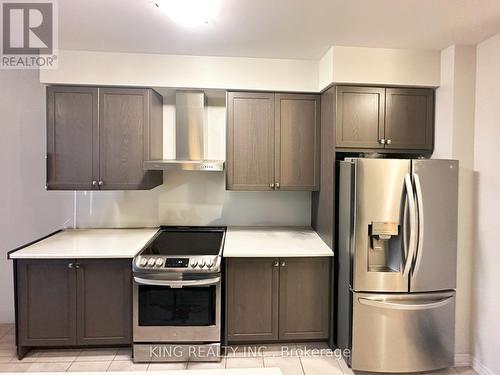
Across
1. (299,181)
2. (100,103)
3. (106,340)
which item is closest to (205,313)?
(106,340)

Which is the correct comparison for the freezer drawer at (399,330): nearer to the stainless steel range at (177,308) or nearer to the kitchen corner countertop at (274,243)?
the kitchen corner countertop at (274,243)

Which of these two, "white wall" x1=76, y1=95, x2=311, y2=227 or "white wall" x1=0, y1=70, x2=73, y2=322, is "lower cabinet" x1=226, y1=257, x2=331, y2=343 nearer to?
"white wall" x1=76, y1=95, x2=311, y2=227

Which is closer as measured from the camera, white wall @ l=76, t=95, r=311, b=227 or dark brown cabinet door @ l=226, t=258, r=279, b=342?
dark brown cabinet door @ l=226, t=258, r=279, b=342

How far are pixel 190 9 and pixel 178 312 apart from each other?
2080 millimetres

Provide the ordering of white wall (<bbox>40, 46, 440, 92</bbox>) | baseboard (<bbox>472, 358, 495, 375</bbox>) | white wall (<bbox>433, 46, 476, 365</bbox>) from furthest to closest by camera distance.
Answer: white wall (<bbox>40, 46, 440, 92</bbox>) → white wall (<bbox>433, 46, 476, 365</bbox>) → baseboard (<bbox>472, 358, 495, 375</bbox>)

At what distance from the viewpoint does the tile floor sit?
262 cm

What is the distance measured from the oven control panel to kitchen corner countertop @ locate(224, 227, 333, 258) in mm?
129

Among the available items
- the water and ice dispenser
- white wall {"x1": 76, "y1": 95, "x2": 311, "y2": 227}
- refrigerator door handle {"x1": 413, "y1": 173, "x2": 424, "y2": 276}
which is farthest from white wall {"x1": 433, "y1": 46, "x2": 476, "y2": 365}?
white wall {"x1": 76, "y1": 95, "x2": 311, "y2": 227}

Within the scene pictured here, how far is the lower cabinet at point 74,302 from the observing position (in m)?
2.67

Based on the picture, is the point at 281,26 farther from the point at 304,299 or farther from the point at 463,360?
the point at 463,360

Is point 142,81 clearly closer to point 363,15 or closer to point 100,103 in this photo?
point 100,103

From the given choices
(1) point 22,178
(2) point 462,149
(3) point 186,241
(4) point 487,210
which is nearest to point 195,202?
(3) point 186,241

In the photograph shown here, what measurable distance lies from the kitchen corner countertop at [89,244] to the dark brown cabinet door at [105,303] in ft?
0.31

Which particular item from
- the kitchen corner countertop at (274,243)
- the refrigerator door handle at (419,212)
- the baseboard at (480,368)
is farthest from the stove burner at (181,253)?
the baseboard at (480,368)
